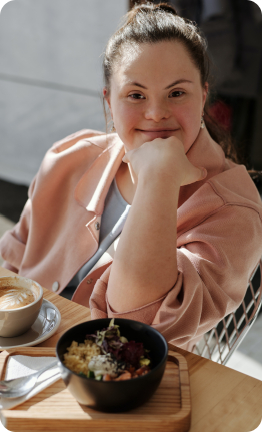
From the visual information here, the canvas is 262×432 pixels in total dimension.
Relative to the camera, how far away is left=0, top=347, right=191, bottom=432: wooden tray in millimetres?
606

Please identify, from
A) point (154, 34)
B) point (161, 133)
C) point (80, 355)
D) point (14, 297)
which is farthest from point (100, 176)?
point (80, 355)

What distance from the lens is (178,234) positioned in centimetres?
110

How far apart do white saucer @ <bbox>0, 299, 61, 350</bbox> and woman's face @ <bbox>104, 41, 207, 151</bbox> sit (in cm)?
52

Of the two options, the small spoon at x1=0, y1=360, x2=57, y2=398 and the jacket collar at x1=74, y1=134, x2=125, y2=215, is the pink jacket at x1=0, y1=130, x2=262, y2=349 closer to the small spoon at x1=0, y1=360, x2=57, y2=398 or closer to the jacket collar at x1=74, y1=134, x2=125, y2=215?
the jacket collar at x1=74, y1=134, x2=125, y2=215

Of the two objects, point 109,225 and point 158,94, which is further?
point 109,225

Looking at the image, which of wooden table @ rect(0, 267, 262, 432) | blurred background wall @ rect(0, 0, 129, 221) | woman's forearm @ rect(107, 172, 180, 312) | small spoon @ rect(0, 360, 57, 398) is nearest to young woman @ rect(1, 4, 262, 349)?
woman's forearm @ rect(107, 172, 180, 312)

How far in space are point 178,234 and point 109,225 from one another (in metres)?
0.33

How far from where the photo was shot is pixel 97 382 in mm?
578

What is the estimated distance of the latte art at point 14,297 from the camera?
0.90 m

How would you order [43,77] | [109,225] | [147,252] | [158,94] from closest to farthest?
[147,252]
[158,94]
[109,225]
[43,77]

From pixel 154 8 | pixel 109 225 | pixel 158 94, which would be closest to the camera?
pixel 158 94

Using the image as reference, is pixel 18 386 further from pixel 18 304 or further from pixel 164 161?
pixel 164 161

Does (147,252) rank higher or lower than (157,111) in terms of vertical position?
lower

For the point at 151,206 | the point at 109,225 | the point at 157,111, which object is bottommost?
the point at 109,225
